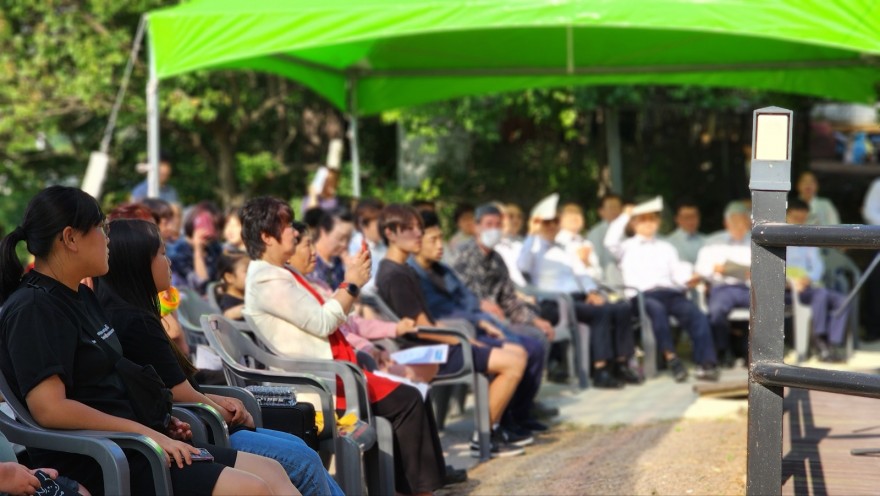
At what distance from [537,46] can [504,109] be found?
3.82 meters

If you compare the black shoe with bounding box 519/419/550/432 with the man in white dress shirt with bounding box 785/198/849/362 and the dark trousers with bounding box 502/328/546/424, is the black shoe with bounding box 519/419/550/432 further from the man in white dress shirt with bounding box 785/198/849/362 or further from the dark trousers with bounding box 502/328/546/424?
the man in white dress shirt with bounding box 785/198/849/362

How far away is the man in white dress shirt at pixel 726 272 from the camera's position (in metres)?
10.1

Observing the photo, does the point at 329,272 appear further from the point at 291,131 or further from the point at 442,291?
the point at 291,131

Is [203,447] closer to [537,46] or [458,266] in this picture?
[458,266]

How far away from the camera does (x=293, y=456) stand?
3.89 m

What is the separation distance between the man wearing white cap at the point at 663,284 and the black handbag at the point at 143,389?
21.8 ft

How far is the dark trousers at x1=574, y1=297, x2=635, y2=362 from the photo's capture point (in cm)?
942

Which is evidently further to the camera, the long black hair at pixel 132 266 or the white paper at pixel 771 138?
the long black hair at pixel 132 266

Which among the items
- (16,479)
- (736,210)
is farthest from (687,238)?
(16,479)

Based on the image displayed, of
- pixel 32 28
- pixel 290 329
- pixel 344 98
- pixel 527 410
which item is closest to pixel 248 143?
pixel 32 28

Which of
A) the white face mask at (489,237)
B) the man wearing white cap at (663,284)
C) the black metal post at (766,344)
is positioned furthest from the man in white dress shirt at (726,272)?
the black metal post at (766,344)

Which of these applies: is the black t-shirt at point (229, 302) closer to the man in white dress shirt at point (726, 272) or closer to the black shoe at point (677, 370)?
the black shoe at point (677, 370)

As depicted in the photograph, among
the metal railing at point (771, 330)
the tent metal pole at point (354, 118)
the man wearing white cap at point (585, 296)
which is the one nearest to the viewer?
the metal railing at point (771, 330)

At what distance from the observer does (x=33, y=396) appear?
3.21 m
